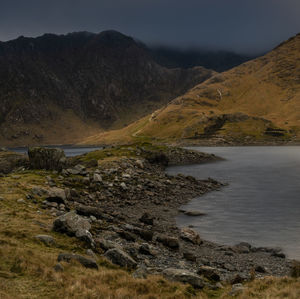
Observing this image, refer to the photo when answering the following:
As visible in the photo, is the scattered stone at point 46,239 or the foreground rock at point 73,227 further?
the foreground rock at point 73,227

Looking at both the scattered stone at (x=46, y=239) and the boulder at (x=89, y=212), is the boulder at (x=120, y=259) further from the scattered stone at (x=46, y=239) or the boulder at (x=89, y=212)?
the boulder at (x=89, y=212)

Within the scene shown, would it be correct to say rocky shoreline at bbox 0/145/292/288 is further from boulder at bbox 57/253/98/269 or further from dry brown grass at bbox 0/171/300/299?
dry brown grass at bbox 0/171/300/299

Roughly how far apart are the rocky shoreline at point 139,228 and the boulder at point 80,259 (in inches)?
2.2

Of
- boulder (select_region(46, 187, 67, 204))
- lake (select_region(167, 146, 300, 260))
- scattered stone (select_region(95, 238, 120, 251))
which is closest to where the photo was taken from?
scattered stone (select_region(95, 238, 120, 251))

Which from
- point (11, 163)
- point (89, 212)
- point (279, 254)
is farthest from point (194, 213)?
point (11, 163)

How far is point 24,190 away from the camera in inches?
1272

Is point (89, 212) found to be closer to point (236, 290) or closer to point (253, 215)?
point (236, 290)

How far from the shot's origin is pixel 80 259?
17.1 m

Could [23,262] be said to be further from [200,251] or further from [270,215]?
[270,215]

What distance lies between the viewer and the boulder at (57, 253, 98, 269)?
662 inches

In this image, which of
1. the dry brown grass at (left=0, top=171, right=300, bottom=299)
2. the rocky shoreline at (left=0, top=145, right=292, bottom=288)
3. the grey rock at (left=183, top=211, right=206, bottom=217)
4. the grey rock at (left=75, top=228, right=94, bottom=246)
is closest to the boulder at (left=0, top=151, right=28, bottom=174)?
the rocky shoreline at (left=0, top=145, right=292, bottom=288)

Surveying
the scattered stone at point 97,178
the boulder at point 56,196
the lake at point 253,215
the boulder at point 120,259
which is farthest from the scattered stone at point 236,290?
the scattered stone at point 97,178

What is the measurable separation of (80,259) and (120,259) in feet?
8.85

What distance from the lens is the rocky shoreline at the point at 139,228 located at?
19578mm
